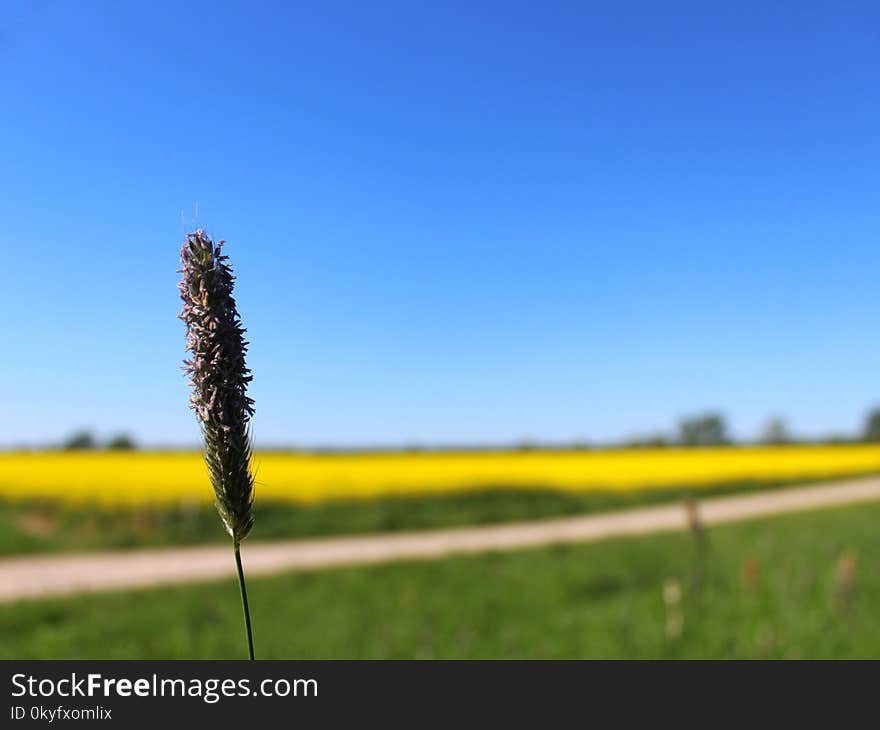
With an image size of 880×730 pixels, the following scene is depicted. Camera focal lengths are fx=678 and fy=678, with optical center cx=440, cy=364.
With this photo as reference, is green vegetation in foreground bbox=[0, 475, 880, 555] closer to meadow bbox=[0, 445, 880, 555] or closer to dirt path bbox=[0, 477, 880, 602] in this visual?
meadow bbox=[0, 445, 880, 555]

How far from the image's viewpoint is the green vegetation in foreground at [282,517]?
22266 mm

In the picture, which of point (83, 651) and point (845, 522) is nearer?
point (83, 651)

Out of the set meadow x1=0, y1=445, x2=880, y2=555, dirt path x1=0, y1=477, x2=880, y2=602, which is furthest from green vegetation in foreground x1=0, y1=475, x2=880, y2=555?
dirt path x1=0, y1=477, x2=880, y2=602

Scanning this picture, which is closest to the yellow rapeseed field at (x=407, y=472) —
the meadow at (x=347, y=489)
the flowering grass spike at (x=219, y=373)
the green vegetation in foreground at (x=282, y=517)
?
the meadow at (x=347, y=489)

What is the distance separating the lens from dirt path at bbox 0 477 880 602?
16172 mm

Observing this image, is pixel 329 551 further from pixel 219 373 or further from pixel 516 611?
pixel 219 373

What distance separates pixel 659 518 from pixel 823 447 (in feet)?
138

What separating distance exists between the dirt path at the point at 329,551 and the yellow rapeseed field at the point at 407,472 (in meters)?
4.15

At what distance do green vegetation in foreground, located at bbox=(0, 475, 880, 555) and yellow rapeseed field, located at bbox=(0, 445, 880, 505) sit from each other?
1228 mm

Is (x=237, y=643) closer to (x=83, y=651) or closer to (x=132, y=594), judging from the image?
(x=83, y=651)
